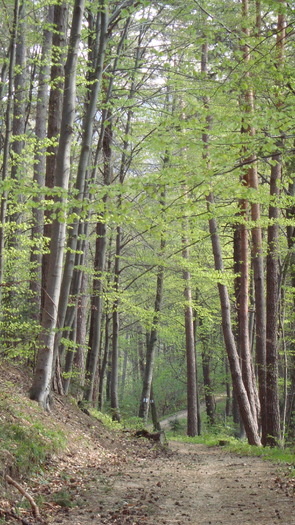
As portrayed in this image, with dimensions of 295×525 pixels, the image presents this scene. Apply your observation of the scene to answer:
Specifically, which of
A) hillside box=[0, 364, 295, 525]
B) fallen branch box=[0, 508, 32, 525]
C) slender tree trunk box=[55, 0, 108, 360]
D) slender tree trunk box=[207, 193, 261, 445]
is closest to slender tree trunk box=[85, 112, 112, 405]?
slender tree trunk box=[207, 193, 261, 445]

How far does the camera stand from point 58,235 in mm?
8148

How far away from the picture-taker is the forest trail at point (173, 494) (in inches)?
197

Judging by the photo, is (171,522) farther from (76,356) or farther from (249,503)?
(76,356)

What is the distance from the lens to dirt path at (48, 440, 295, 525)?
5.00m

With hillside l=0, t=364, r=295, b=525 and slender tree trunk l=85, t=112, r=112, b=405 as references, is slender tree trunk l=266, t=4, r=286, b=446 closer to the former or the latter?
hillside l=0, t=364, r=295, b=525

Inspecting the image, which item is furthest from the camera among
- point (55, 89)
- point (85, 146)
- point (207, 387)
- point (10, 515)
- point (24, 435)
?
point (207, 387)

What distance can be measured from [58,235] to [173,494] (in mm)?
4307

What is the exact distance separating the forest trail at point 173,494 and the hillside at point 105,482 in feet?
0.04

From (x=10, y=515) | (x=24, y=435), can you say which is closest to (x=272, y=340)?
(x=24, y=435)

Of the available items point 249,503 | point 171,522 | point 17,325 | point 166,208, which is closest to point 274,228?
point 166,208

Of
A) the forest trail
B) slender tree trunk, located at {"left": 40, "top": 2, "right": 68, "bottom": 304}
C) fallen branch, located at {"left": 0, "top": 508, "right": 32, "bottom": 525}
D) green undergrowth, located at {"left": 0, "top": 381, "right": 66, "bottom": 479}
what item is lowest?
the forest trail

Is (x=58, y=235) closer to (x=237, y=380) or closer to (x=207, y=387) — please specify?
(x=237, y=380)

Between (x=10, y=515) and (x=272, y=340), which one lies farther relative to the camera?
(x=272, y=340)

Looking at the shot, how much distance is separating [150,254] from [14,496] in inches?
500
